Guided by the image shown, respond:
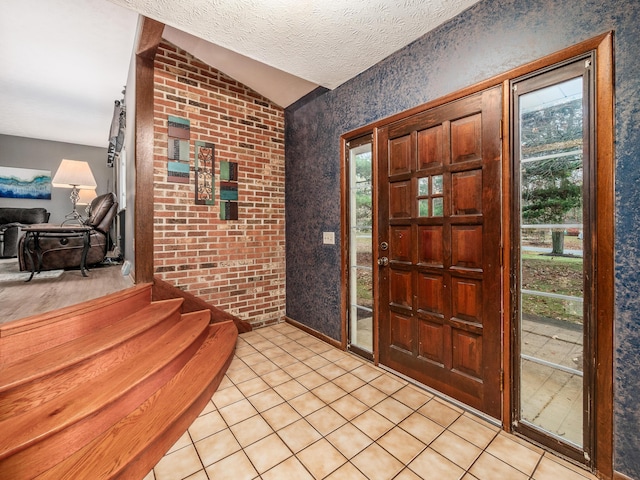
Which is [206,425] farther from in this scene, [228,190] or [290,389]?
[228,190]

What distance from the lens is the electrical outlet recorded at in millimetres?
2941

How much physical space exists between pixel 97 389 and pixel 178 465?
2.02 ft

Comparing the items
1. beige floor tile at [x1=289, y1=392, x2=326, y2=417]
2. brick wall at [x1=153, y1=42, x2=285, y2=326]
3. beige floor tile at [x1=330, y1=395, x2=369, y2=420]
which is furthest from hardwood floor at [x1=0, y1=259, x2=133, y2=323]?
beige floor tile at [x1=330, y1=395, x2=369, y2=420]

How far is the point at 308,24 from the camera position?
1.93m

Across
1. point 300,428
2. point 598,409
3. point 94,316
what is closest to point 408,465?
point 300,428

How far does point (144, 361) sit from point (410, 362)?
→ 195 cm

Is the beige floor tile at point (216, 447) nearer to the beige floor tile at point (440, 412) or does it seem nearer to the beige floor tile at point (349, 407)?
the beige floor tile at point (349, 407)

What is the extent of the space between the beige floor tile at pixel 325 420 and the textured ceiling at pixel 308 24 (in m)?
2.66

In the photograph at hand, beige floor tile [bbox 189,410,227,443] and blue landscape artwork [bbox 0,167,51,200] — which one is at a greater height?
blue landscape artwork [bbox 0,167,51,200]

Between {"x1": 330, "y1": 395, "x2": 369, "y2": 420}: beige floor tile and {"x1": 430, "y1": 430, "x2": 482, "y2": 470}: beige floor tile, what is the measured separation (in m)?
0.49

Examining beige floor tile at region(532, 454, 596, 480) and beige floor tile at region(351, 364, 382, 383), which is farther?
beige floor tile at region(351, 364, 382, 383)

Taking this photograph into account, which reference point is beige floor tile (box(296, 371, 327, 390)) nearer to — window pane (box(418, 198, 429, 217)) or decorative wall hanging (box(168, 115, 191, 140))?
window pane (box(418, 198, 429, 217))

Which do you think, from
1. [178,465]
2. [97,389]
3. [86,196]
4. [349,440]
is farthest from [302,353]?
[86,196]

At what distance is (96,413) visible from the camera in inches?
55.9
